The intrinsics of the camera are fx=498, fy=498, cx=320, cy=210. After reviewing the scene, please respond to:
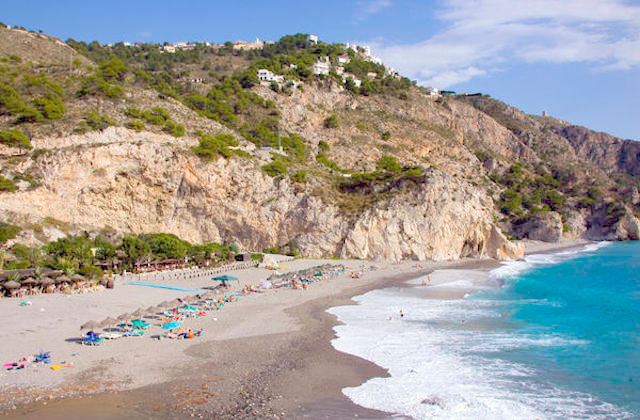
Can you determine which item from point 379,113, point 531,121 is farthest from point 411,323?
point 531,121

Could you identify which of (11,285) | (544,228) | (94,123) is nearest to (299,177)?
(94,123)

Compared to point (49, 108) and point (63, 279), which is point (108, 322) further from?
point (49, 108)

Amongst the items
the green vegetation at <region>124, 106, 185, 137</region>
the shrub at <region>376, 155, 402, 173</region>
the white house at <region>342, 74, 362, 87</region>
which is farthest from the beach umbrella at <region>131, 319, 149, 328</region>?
the white house at <region>342, 74, 362, 87</region>

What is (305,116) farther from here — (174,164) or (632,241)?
(632,241)

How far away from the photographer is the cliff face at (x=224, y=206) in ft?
128

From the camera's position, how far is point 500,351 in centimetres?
1844

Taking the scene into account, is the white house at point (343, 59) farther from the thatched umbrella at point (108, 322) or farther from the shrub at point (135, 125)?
the thatched umbrella at point (108, 322)

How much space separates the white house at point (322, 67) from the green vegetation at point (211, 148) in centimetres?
4384

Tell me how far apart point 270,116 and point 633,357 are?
194 ft

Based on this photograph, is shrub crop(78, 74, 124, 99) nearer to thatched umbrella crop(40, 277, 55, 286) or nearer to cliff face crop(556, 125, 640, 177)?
thatched umbrella crop(40, 277, 55, 286)

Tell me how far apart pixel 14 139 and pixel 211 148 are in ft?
51.0

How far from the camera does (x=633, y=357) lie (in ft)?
59.8

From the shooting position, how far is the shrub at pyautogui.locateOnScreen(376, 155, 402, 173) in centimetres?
6355

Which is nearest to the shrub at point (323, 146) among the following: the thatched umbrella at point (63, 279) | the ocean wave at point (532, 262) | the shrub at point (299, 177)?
the shrub at point (299, 177)
